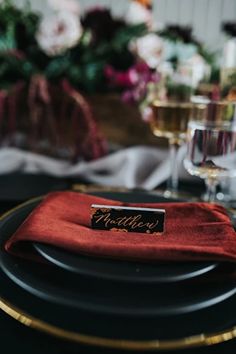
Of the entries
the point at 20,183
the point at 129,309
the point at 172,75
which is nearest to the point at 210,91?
the point at 172,75

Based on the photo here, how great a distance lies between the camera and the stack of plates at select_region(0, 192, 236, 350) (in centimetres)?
35

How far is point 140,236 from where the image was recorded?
0.47 m

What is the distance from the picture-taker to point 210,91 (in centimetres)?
97

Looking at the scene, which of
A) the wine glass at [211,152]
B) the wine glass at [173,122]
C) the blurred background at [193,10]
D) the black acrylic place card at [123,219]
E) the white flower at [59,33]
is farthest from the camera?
the blurred background at [193,10]

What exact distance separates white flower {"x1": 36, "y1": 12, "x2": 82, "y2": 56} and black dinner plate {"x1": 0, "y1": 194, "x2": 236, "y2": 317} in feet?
2.46

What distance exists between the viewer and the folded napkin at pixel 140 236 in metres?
0.43

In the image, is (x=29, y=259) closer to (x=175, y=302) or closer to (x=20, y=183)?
(x=175, y=302)

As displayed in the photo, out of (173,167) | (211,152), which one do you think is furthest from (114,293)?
(173,167)

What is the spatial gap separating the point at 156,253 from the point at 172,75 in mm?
589

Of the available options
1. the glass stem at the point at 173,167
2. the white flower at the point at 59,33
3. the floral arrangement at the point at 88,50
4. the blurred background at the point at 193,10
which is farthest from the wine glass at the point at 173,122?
the blurred background at the point at 193,10

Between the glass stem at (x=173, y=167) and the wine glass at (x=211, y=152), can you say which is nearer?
the wine glass at (x=211, y=152)

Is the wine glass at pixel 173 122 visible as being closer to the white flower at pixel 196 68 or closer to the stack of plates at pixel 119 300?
the white flower at pixel 196 68

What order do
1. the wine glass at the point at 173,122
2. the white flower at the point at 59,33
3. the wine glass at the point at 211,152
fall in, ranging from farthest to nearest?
1. the white flower at the point at 59,33
2. the wine glass at the point at 173,122
3. the wine glass at the point at 211,152

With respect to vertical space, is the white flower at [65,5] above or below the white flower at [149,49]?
above
